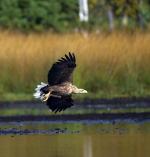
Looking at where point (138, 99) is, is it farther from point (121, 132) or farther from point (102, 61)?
point (121, 132)

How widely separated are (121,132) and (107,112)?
268 centimetres

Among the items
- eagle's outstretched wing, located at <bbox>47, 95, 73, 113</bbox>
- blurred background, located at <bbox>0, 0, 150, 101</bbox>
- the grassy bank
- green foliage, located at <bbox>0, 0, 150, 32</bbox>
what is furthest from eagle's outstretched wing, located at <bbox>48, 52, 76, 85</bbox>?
green foliage, located at <bbox>0, 0, 150, 32</bbox>

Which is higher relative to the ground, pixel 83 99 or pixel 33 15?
pixel 33 15

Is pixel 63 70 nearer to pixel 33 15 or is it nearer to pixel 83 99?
pixel 83 99

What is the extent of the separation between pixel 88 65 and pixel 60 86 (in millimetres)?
6472

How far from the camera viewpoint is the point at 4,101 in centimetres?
1817

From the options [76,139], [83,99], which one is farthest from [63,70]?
[83,99]

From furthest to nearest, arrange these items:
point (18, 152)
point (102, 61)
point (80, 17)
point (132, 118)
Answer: point (80, 17) → point (102, 61) → point (132, 118) → point (18, 152)

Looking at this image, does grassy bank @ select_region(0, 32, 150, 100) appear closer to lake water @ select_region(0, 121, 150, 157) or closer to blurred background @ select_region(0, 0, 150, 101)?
blurred background @ select_region(0, 0, 150, 101)

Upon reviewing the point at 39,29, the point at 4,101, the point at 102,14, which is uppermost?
the point at 102,14

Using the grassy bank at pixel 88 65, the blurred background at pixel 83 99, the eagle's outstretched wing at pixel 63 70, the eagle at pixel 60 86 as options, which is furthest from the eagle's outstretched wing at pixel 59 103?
the grassy bank at pixel 88 65

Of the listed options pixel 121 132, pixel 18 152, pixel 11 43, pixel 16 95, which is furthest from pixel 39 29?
pixel 18 152

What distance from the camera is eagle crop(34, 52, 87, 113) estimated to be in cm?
1290

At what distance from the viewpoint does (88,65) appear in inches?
770
